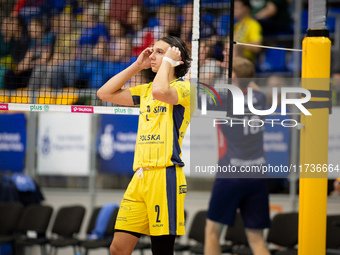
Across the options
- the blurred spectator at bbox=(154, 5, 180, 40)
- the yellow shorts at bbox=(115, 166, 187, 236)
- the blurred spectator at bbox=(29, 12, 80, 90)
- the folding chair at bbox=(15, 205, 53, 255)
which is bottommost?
the folding chair at bbox=(15, 205, 53, 255)

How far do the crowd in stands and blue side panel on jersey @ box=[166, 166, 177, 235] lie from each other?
4.55 m

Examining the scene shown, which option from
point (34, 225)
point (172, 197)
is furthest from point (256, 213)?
point (34, 225)

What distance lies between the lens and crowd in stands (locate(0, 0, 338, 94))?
8.84 meters

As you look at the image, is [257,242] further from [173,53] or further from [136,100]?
[173,53]

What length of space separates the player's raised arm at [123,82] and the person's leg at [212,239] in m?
2.20

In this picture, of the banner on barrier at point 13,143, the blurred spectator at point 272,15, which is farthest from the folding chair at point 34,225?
the blurred spectator at point 272,15

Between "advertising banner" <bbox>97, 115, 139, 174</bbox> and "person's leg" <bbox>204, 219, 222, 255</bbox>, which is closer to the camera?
"person's leg" <bbox>204, 219, 222, 255</bbox>

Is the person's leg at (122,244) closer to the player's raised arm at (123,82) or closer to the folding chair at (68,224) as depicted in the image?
the player's raised arm at (123,82)

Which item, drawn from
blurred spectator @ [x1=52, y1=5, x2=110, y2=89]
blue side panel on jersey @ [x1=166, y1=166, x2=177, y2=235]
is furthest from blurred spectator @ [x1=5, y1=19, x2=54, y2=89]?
blue side panel on jersey @ [x1=166, y1=166, x2=177, y2=235]

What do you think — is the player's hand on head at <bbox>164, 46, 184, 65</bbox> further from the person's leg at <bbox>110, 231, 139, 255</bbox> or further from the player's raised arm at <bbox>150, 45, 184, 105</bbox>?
the person's leg at <bbox>110, 231, 139, 255</bbox>

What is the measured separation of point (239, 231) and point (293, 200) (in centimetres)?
108

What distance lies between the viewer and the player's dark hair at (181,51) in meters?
4.12

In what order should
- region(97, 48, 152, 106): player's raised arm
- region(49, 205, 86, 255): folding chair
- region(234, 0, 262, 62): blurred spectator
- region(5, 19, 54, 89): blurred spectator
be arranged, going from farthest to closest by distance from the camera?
region(234, 0, 262, 62): blurred spectator
region(5, 19, 54, 89): blurred spectator
region(49, 205, 86, 255): folding chair
region(97, 48, 152, 106): player's raised arm

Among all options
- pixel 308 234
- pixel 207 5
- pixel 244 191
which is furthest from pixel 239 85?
pixel 207 5
